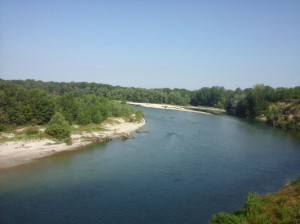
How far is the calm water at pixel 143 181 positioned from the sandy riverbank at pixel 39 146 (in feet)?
7.24

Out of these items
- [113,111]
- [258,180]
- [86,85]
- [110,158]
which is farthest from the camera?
[86,85]

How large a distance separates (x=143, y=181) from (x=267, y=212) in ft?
50.9

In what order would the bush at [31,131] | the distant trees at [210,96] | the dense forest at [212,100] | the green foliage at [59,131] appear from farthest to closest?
1. the distant trees at [210,96]
2. the dense forest at [212,100]
3. the green foliage at [59,131]
4. the bush at [31,131]

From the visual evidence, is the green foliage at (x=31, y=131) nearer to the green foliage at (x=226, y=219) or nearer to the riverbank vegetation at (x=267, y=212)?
the riverbank vegetation at (x=267, y=212)

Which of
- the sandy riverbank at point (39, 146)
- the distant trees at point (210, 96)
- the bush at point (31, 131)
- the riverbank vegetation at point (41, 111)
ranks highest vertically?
the distant trees at point (210, 96)

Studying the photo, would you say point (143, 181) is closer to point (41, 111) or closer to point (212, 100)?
point (41, 111)

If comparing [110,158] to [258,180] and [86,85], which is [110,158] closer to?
[258,180]

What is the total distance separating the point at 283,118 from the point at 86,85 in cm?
12666

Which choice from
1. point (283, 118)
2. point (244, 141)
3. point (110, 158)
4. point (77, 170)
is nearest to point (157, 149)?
point (110, 158)

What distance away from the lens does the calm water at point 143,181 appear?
28.2 metres

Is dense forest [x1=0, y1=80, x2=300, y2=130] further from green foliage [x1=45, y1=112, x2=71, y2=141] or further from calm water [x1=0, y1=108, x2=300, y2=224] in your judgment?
calm water [x1=0, y1=108, x2=300, y2=224]

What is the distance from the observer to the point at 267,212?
80.7ft

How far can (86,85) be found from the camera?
196 meters

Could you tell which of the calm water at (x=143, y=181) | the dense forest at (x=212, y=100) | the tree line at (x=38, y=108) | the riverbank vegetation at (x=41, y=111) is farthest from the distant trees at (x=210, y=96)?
the calm water at (x=143, y=181)
